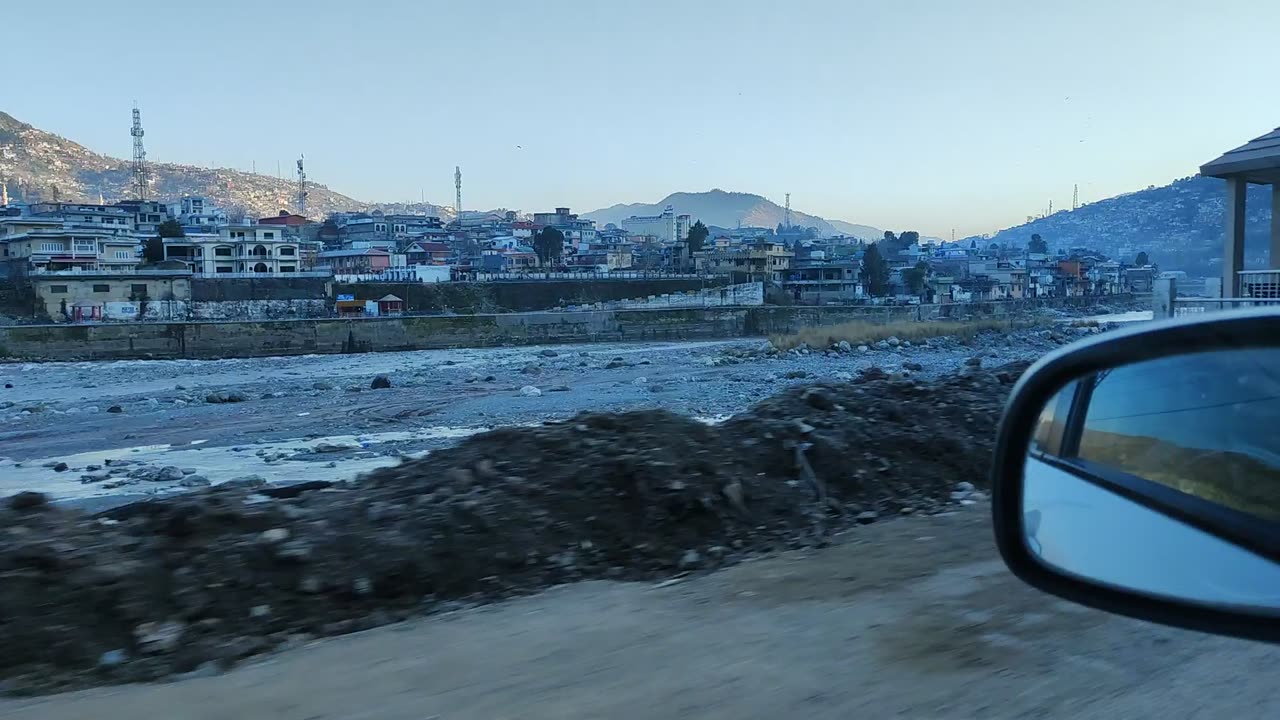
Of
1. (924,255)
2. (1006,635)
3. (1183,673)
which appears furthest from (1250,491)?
(924,255)

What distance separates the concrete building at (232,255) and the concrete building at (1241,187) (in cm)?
6063

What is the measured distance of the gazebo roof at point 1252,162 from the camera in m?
10.0

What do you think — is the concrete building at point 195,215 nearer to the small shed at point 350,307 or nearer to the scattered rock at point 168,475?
the small shed at point 350,307

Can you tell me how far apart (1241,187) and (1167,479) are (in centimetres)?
1107

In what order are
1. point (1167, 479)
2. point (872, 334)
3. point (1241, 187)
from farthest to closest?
1. point (872, 334)
2. point (1241, 187)
3. point (1167, 479)

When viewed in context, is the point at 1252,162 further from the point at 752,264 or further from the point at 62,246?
the point at 62,246

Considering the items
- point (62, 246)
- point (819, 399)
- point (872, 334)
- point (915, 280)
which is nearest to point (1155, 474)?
point (819, 399)

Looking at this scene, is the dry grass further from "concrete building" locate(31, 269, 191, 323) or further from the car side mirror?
"concrete building" locate(31, 269, 191, 323)

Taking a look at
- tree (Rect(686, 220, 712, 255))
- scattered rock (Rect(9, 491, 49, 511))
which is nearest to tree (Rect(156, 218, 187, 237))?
tree (Rect(686, 220, 712, 255))

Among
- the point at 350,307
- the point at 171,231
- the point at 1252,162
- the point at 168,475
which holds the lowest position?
the point at 168,475

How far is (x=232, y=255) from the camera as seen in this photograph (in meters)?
64.1

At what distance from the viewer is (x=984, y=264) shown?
89688 millimetres

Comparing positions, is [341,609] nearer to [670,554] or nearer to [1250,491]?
[670,554]

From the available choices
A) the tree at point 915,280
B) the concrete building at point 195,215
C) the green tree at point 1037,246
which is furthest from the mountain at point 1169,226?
the concrete building at point 195,215
